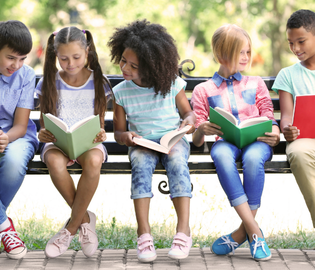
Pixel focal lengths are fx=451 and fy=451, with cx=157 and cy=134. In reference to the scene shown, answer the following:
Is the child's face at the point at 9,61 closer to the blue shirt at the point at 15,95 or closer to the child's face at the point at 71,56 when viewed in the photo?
the blue shirt at the point at 15,95

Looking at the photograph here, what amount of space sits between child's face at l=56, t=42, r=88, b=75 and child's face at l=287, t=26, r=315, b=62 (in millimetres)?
1296

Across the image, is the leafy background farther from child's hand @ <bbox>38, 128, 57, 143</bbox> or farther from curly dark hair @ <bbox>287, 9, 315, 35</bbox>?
child's hand @ <bbox>38, 128, 57, 143</bbox>

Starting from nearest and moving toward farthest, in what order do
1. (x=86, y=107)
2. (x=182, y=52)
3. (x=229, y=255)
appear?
1. (x=229, y=255)
2. (x=86, y=107)
3. (x=182, y=52)

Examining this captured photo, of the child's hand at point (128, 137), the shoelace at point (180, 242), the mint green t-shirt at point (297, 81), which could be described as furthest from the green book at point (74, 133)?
the mint green t-shirt at point (297, 81)

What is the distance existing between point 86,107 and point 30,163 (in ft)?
1.56

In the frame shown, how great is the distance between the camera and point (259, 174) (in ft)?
8.20

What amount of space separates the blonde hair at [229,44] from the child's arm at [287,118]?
0.38 metres

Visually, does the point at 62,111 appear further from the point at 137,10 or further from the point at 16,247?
the point at 137,10

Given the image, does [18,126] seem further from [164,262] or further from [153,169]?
[164,262]

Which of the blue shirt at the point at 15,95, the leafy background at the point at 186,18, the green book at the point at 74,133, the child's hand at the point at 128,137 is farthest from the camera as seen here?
the leafy background at the point at 186,18

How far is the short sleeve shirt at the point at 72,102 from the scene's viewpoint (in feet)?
9.10

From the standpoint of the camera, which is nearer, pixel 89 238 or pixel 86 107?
pixel 89 238

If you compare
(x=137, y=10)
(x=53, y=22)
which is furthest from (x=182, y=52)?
(x=53, y=22)

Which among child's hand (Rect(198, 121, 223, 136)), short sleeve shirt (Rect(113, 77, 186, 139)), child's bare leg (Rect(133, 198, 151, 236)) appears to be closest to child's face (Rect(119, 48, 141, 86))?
short sleeve shirt (Rect(113, 77, 186, 139))
